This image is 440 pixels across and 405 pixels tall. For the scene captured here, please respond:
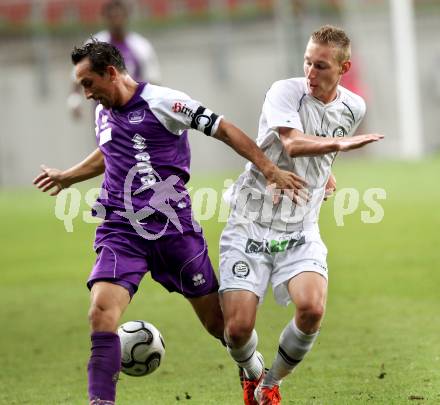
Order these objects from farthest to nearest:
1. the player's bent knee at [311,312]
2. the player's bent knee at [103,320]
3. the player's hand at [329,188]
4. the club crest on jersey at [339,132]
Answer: the player's hand at [329,188]
the club crest on jersey at [339,132]
the player's bent knee at [311,312]
the player's bent knee at [103,320]

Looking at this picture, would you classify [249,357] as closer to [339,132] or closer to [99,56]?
[339,132]

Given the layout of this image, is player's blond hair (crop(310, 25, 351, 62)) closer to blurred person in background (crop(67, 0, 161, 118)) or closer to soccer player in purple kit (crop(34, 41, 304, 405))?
soccer player in purple kit (crop(34, 41, 304, 405))

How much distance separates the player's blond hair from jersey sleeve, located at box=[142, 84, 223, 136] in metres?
0.74

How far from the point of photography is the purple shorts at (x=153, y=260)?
251 inches

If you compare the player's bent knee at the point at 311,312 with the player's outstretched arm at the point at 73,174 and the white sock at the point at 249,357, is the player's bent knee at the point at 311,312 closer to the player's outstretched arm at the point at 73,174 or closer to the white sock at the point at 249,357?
the white sock at the point at 249,357

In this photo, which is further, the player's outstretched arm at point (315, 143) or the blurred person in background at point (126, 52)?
the blurred person in background at point (126, 52)

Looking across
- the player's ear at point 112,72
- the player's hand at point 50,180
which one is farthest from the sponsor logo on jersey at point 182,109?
the player's hand at point 50,180

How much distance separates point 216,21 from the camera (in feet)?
90.5

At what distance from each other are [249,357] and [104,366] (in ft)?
3.37

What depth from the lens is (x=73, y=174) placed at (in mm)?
7289

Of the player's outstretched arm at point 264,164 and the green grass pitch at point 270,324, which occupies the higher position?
the player's outstretched arm at point 264,164

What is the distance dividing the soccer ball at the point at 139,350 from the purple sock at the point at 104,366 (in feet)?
2.28

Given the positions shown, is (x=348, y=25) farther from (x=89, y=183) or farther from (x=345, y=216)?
(x=345, y=216)

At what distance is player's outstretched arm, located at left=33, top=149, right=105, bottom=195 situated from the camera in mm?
7238
